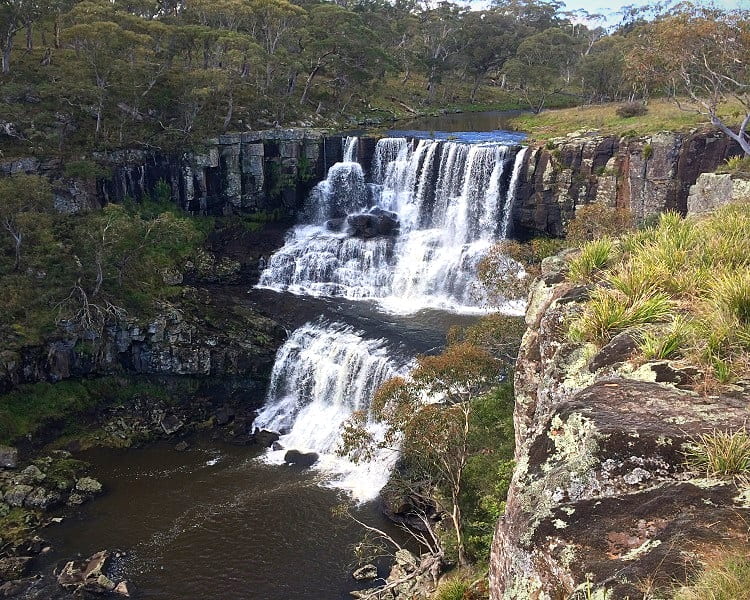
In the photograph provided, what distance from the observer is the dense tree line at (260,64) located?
36031mm

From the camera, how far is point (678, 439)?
541 centimetres

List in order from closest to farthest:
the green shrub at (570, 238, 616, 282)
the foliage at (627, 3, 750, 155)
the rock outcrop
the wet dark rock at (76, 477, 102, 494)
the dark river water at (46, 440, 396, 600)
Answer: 1. the green shrub at (570, 238, 616, 282)
2. the dark river water at (46, 440, 396, 600)
3. the wet dark rock at (76, 477, 102, 494)
4. the foliage at (627, 3, 750, 155)
5. the rock outcrop

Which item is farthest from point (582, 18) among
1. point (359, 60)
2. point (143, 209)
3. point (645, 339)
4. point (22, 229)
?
point (645, 339)

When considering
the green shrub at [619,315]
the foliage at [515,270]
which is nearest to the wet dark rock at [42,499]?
the foliage at [515,270]

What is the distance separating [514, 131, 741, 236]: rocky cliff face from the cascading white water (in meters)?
14.3

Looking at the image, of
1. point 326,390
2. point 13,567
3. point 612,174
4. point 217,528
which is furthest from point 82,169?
point 612,174

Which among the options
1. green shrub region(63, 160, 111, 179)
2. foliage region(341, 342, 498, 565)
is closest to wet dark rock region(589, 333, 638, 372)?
foliage region(341, 342, 498, 565)

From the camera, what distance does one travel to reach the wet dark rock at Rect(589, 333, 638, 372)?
23.5ft

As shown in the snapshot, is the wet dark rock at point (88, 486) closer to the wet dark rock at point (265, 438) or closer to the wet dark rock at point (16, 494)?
the wet dark rock at point (16, 494)

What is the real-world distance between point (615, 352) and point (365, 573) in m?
13.8

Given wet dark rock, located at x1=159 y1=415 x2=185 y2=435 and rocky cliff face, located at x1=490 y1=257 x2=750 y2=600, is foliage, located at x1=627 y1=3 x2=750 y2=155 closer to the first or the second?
rocky cliff face, located at x1=490 y1=257 x2=750 y2=600

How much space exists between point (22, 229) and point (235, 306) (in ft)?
34.8

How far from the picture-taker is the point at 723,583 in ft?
13.0

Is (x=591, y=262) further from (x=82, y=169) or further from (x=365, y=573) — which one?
(x=82, y=169)
